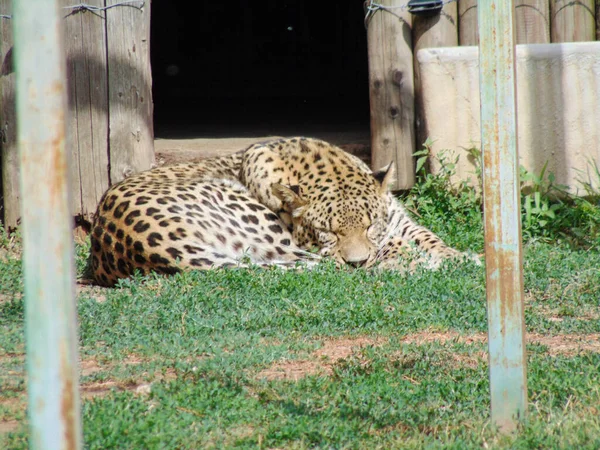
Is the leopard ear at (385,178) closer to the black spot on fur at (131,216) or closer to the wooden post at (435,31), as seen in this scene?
the wooden post at (435,31)

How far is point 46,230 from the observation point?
2139 mm

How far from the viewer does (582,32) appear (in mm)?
8258

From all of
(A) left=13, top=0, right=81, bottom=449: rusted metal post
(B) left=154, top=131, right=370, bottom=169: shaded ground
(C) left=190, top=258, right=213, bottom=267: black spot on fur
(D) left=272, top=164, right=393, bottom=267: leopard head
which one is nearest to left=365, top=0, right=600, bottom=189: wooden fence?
(B) left=154, top=131, right=370, bottom=169: shaded ground

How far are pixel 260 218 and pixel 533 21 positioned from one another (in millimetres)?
3247

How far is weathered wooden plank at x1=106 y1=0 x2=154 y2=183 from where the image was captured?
791 centimetres

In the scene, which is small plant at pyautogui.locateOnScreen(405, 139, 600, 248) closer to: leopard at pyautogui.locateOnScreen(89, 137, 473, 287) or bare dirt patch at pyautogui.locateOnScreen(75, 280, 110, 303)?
leopard at pyautogui.locateOnScreen(89, 137, 473, 287)

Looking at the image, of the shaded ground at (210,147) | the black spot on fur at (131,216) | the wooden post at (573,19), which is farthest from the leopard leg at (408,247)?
the wooden post at (573,19)

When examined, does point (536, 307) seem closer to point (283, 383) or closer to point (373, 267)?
point (373, 267)

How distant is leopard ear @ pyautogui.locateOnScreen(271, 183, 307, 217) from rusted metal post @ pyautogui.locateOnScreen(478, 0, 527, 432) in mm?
4034

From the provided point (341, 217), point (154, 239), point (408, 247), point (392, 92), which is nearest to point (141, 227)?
point (154, 239)

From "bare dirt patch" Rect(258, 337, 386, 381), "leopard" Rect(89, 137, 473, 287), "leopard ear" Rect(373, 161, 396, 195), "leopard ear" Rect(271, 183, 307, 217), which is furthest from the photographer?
"leopard ear" Rect(373, 161, 396, 195)

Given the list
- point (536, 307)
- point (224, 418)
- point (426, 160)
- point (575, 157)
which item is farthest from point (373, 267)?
point (224, 418)

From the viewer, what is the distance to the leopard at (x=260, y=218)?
20.4ft

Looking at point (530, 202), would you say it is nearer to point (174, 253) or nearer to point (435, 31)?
point (435, 31)
